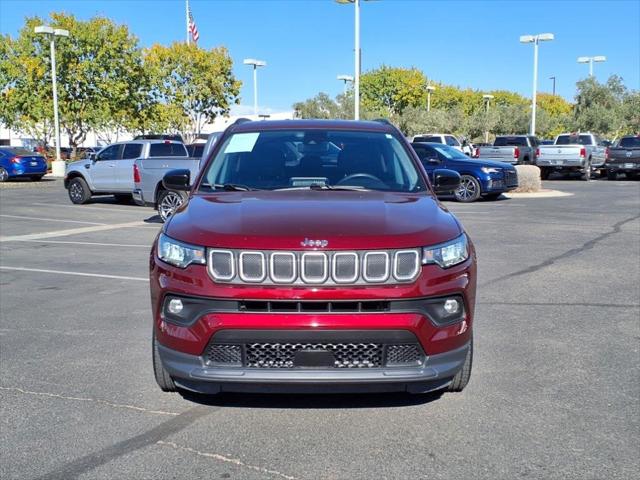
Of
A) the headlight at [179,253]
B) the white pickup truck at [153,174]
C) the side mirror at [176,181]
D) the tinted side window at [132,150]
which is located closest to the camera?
the headlight at [179,253]

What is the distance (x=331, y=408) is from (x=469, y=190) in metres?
16.1

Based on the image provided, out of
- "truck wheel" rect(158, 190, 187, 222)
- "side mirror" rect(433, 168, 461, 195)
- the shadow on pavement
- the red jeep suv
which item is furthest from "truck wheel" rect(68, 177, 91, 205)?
the red jeep suv

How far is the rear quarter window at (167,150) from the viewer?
1791 centimetres

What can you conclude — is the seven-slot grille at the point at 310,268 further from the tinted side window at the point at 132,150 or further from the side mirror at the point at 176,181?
the tinted side window at the point at 132,150

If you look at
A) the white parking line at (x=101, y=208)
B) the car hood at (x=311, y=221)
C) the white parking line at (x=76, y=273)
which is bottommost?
the white parking line at (x=101, y=208)

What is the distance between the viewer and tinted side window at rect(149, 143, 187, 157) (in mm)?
17906

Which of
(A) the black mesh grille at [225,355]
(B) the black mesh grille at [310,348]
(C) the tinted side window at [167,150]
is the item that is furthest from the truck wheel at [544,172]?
(A) the black mesh grille at [225,355]

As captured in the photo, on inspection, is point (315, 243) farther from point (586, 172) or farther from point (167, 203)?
point (586, 172)

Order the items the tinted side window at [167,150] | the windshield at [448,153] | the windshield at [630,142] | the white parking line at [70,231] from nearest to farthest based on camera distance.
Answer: the white parking line at [70,231], the tinted side window at [167,150], the windshield at [448,153], the windshield at [630,142]

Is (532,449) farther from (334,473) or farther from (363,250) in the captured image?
Answer: (363,250)

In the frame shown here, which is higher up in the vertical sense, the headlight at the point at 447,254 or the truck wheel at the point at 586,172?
the headlight at the point at 447,254

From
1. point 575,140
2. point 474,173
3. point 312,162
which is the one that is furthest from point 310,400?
point 575,140

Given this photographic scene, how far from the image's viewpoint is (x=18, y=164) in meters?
28.7

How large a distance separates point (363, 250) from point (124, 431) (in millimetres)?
1751
